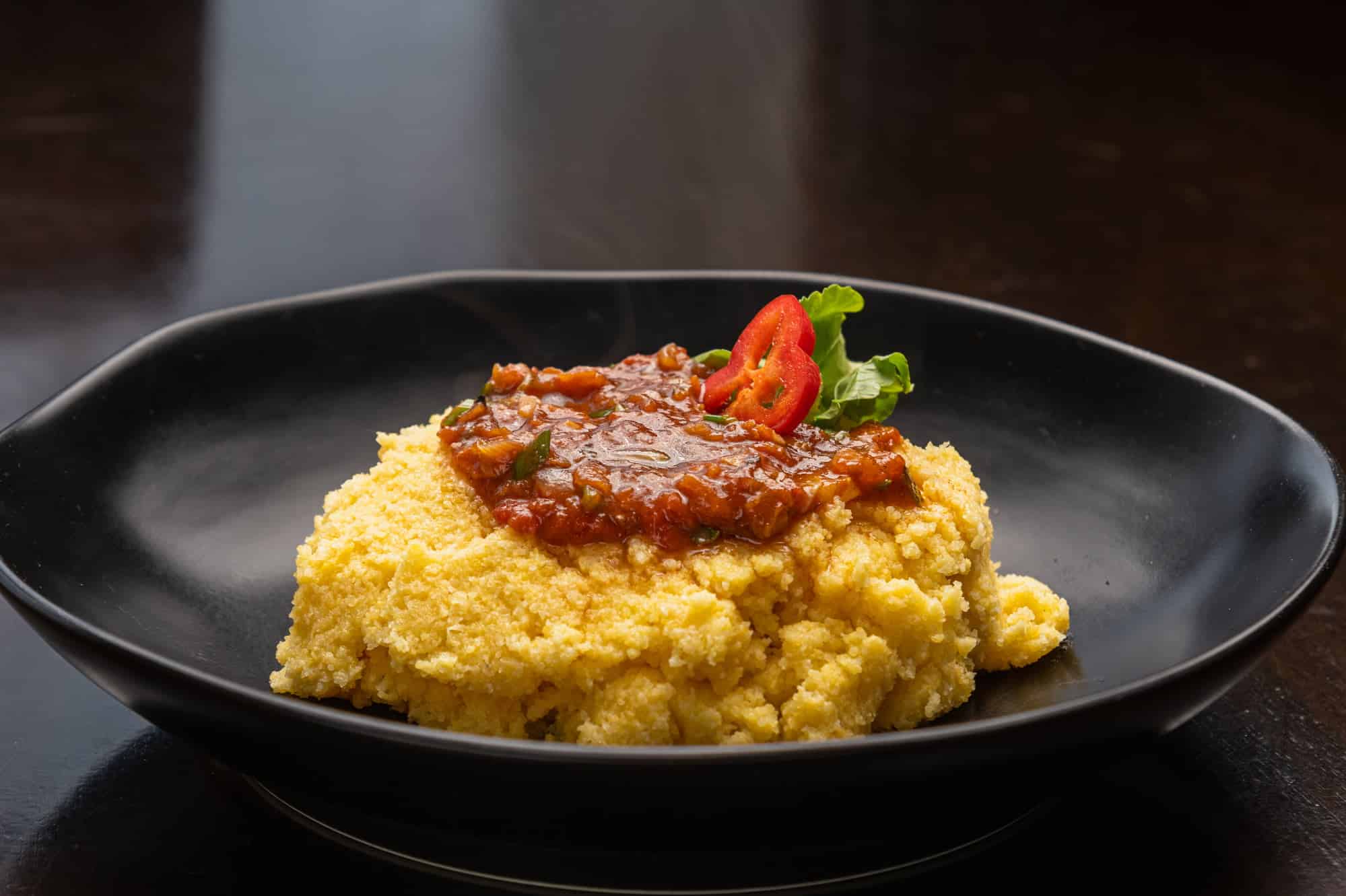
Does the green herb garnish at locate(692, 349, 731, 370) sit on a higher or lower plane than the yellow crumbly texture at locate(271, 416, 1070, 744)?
higher

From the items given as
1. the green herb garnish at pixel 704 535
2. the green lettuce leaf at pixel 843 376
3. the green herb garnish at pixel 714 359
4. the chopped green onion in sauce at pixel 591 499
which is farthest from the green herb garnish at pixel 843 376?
the chopped green onion in sauce at pixel 591 499

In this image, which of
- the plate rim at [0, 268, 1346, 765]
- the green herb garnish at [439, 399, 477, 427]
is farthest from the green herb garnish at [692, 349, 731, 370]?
the plate rim at [0, 268, 1346, 765]

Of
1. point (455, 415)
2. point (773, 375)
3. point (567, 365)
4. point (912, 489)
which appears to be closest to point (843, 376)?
point (773, 375)

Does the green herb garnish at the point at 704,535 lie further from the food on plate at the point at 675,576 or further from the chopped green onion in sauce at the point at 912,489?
the chopped green onion in sauce at the point at 912,489

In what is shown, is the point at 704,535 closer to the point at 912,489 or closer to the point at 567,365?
the point at 912,489

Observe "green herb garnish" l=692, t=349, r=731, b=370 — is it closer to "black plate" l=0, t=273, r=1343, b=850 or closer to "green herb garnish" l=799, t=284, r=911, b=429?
"green herb garnish" l=799, t=284, r=911, b=429

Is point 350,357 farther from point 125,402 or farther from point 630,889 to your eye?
point 630,889

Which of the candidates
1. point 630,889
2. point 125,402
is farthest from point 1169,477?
point 125,402
